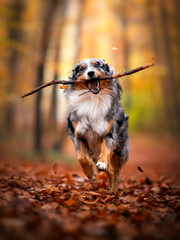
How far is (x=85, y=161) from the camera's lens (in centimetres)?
515

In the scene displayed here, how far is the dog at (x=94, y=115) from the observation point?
16.5 ft

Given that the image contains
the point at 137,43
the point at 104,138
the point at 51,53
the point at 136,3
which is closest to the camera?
the point at 104,138

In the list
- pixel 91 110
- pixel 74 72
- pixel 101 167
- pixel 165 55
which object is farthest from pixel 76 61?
pixel 165 55

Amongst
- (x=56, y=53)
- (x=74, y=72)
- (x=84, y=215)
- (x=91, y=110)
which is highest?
(x=56, y=53)

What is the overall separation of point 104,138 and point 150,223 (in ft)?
7.76

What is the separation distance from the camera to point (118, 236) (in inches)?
91.2

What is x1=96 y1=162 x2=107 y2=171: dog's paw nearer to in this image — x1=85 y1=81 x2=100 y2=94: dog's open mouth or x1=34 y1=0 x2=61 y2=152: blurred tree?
x1=85 y1=81 x2=100 y2=94: dog's open mouth

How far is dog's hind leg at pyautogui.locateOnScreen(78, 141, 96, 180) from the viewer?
5.15 meters

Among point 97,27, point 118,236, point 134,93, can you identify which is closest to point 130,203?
point 118,236

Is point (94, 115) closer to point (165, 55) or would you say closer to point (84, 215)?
point (84, 215)

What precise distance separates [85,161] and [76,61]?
9.94 m

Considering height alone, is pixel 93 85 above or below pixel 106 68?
below

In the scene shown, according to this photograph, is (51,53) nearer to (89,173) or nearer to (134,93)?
(89,173)

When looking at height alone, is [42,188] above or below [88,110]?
below
